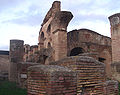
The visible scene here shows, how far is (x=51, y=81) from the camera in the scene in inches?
124

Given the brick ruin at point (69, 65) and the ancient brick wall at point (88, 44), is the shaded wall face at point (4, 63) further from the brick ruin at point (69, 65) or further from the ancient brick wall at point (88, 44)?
the ancient brick wall at point (88, 44)

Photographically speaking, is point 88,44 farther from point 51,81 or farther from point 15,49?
point 51,81

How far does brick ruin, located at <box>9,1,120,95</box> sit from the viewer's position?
334cm

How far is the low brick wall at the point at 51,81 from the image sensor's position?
125 inches

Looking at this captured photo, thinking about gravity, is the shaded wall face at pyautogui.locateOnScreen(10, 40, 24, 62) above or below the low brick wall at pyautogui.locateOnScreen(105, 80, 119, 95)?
above

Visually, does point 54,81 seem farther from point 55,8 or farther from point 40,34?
point 40,34

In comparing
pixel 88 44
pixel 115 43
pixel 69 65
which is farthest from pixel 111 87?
pixel 88 44

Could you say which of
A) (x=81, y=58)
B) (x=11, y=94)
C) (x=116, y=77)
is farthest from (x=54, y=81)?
(x=116, y=77)

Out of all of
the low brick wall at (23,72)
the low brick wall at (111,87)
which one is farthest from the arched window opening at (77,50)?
the low brick wall at (111,87)

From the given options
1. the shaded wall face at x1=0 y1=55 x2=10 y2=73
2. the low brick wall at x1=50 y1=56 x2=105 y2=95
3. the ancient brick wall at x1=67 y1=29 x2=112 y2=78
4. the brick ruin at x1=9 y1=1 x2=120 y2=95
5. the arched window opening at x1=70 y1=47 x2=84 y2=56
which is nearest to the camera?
the brick ruin at x1=9 y1=1 x2=120 y2=95

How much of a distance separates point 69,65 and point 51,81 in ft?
3.31

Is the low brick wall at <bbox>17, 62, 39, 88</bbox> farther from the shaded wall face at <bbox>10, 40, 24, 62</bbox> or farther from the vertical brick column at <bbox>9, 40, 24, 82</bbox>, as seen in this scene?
the shaded wall face at <bbox>10, 40, 24, 62</bbox>

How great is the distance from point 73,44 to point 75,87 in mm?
10696

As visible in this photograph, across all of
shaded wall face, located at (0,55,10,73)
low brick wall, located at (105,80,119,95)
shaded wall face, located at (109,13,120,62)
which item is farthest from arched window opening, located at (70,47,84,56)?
shaded wall face, located at (0,55,10,73)
